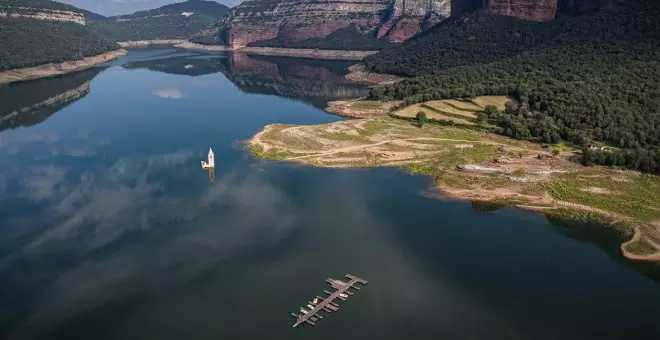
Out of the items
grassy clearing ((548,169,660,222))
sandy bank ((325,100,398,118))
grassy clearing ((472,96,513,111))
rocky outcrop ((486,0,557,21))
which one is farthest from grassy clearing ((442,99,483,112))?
rocky outcrop ((486,0,557,21))

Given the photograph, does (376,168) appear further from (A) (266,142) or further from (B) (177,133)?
(B) (177,133)

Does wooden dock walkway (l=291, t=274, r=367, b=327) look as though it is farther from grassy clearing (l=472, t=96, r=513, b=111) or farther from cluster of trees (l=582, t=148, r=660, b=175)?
grassy clearing (l=472, t=96, r=513, b=111)

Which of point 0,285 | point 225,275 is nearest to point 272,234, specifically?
point 225,275

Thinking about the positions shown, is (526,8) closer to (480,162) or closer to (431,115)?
(431,115)

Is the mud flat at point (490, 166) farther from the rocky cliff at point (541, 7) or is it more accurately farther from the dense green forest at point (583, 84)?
the rocky cliff at point (541, 7)

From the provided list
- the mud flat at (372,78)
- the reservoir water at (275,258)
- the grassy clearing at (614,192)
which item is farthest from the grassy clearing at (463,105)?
the mud flat at (372,78)

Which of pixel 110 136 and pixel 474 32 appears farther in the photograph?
pixel 474 32
